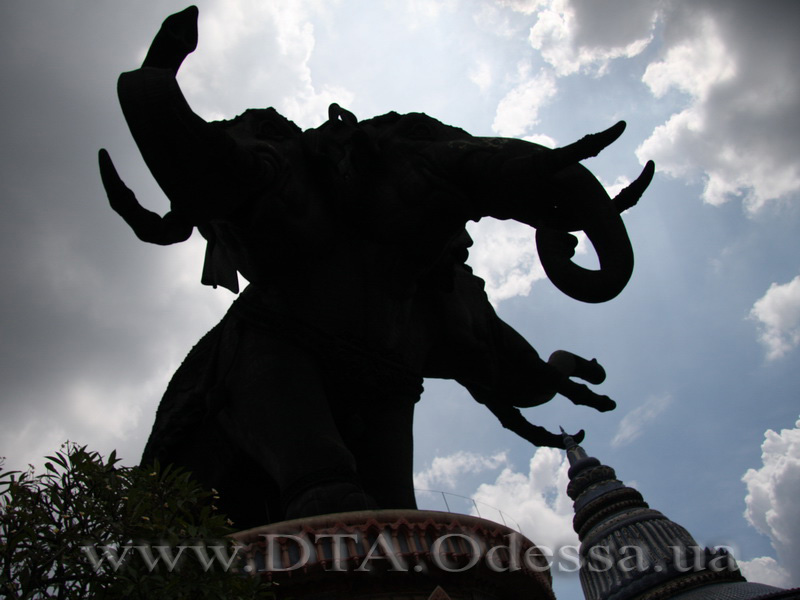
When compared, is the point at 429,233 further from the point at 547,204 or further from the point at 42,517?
the point at 42,517

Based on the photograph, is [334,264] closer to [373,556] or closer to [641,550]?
[373,556]

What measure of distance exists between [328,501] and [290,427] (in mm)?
634

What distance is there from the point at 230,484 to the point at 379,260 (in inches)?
73.3

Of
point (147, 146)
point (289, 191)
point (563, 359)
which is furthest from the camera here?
point (563, 359)

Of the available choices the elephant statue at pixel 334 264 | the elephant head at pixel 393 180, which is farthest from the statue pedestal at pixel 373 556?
the elephant head at pixel 393 180

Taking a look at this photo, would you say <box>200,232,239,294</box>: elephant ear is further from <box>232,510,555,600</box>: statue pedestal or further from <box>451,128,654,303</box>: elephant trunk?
<box>232,510,555,600</box>: statue pedestal

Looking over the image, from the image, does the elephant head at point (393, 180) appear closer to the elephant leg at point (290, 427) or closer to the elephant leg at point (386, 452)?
the elephant leg at point (290, 427)

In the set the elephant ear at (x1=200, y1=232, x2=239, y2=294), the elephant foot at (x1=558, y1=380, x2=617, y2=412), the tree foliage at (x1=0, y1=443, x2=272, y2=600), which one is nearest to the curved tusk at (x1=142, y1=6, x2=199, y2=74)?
the elephant ear at (x1=200, y1=232, x2=239, y2=294)

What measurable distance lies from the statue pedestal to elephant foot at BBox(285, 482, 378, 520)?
0.60 meters

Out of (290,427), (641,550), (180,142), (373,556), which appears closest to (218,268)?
(180,142)

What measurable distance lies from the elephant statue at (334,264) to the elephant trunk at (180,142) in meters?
0.02

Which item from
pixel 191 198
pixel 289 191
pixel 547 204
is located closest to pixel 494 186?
pixel 547 204

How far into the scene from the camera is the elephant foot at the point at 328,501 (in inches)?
179

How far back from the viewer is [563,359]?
711cm
